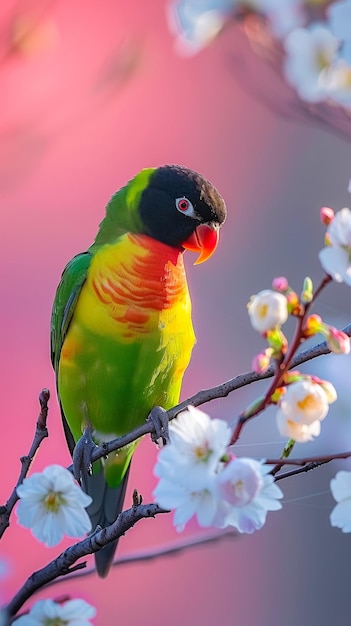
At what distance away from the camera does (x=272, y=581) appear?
1716mm

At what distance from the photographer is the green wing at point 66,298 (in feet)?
3.59

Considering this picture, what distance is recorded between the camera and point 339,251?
19.3 inches

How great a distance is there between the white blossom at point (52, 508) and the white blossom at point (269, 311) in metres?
0.20

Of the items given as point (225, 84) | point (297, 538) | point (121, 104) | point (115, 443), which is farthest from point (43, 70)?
point (297, 538)

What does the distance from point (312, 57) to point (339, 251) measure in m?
0.14


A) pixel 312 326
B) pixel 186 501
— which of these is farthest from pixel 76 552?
pixel 312 326

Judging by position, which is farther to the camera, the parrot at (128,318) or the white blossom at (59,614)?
the parrot at (128,318)

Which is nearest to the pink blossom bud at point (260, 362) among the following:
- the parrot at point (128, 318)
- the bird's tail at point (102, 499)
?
the parrot at point (128, 318)

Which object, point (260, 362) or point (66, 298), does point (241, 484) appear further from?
point (66, 298)

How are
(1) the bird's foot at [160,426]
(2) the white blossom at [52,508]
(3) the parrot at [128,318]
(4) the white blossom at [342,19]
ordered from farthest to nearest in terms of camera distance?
(3) the parrot at [128,318], (1) the bird's foot at [160,426], (2) the white blossom at [52,508], (4) the white blossom at [342,19]

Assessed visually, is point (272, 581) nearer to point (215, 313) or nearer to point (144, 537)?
point (144, 537)

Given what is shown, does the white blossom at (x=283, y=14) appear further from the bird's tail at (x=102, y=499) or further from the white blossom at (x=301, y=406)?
the bird's tail at (x=102, y=499)

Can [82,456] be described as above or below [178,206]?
below

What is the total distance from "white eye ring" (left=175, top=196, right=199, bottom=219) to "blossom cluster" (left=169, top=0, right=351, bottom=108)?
55cm
